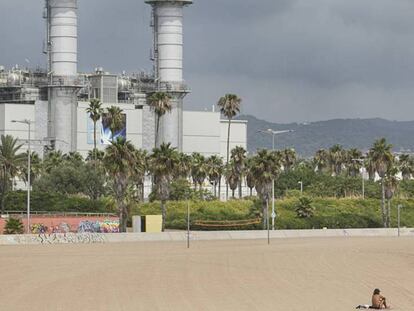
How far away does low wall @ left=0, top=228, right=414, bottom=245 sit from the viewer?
93.1m

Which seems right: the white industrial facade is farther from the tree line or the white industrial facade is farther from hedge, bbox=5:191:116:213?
hedge, bbox=5:191:116:213

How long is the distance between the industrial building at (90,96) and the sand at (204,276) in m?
66.2

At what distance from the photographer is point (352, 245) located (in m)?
94.1

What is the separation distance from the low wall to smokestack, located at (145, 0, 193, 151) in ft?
184

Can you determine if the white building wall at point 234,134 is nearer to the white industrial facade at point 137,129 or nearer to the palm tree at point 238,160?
the white industrial facade at point 137,129

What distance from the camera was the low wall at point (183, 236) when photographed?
9306 centimetres

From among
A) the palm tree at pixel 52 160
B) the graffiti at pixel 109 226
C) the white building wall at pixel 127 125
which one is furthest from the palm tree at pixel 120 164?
the white building wall at pixel 127 125

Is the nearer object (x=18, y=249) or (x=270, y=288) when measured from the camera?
(x=270, y=288)

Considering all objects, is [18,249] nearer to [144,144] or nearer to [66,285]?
[66,285]

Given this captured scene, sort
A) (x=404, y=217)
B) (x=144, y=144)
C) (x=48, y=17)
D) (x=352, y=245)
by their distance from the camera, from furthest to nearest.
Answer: (x=144, y=144)
(x=48, y=17)
(x=404, y=217)
(x=352, y=245)

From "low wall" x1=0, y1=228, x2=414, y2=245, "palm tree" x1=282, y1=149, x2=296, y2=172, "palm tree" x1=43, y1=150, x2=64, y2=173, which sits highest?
"palm tree" x1=282, y1=149, x2=296, y2=172

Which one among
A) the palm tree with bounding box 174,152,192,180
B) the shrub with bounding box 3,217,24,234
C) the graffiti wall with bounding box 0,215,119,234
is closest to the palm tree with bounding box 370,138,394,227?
the palm tree with bounding box 174,152,192,180

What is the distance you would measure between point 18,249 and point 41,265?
17.5 m

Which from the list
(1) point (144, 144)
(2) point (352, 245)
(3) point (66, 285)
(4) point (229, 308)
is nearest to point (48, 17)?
(1) point (144, 144)
